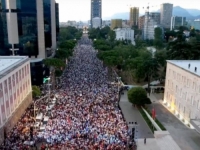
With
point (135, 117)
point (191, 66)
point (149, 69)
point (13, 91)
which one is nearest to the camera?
point (13, 91)

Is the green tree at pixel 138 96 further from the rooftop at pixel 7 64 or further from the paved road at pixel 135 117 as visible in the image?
the rooftop at pixel 7 64

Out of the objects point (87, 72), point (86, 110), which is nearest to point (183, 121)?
point (86, 110)

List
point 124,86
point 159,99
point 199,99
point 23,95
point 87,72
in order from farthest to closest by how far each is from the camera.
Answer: point 87,72, point 124,86, point 159,99, point 23,95, point 199,99

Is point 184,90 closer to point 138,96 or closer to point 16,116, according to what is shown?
point 138,96

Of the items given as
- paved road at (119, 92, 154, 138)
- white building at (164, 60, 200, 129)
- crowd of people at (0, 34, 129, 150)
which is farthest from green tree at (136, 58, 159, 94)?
white building at (164, 60, 200, 129)

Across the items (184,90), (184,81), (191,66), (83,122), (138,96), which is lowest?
(83,122)

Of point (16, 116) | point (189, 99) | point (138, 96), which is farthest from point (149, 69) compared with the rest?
point (16, 116)

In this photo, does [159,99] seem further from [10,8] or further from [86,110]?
[10,8]

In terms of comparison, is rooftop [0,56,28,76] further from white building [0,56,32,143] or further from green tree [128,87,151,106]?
green tree [128,87,151,106]
